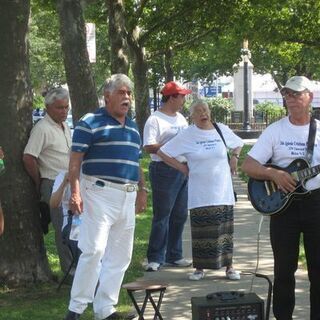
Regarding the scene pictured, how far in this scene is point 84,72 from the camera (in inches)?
462

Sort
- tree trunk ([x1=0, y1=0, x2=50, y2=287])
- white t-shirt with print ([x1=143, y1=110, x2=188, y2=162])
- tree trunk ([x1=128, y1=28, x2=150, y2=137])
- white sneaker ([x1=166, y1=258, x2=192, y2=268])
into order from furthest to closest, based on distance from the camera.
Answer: tree trunk ([x1=128, y1=28, x2=150, y2=137]) → white sneaker ([x1=166, y1=258, x2=192, y2=268]) → white t-shirt with print ([x1=143, y1=110, x2=188, y2=162]) → tree trunk ([x1=0, y1=0, x2=50, y2=287])

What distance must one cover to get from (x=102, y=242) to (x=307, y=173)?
1.59m

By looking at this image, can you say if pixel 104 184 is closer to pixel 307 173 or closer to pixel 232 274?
pixel 307 173

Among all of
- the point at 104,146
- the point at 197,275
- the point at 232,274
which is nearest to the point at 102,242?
the point at 104,146

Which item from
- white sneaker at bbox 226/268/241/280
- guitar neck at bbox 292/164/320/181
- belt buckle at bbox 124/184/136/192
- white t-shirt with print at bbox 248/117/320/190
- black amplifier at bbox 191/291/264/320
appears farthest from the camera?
white sneaker at bbox 226/268/241/280

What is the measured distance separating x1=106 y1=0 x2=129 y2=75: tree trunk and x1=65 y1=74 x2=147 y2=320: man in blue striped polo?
41.2 feet

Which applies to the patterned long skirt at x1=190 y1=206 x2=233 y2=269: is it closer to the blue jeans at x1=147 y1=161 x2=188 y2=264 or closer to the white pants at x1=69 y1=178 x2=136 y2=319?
the blue jeans at x1=147 y1=161 x2=188 y2=264

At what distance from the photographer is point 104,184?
5.57 meters

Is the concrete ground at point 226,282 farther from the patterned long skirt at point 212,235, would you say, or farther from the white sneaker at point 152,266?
the patterned long skirt at point 212,235

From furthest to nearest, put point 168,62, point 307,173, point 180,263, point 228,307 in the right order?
1. point 168,62
2. point 180,263
3. point 307,173
4. point 228,307

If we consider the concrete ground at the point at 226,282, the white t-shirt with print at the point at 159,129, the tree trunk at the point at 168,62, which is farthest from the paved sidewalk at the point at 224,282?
the tree trunk at the point at 168,62

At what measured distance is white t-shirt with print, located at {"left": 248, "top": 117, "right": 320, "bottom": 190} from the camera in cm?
519

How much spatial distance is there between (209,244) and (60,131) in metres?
1.76

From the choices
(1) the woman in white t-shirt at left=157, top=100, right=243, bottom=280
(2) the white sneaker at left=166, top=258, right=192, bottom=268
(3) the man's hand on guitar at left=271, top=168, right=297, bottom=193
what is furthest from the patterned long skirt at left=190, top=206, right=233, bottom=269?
(3) the man's hand on guitar at left=271, top=168, right=297, bottom=193
